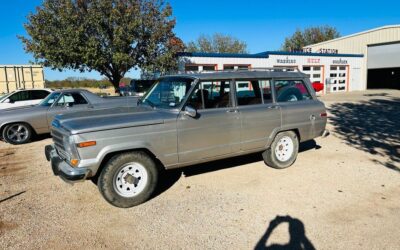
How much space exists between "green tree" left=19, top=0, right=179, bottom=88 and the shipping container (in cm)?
340

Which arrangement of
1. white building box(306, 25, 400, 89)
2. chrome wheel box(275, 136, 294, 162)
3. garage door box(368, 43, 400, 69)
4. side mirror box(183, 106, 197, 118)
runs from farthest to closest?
garage door box(368, 43, 400, 69)
white building box(306, 25, 400, 89)
chrome wheel box(275, 136, 294, 162)
side mirror box(183, 106, 197, 118)

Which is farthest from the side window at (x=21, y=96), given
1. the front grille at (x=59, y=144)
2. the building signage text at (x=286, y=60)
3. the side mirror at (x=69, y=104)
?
the building signage text at (x=286, y=60)

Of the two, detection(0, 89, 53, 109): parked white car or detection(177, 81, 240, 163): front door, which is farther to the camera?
detection(0, 89, 53, 109): parked white car

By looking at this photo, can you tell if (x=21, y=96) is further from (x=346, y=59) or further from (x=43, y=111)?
(x=346, y=59)

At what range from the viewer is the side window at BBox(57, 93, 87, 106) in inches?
359

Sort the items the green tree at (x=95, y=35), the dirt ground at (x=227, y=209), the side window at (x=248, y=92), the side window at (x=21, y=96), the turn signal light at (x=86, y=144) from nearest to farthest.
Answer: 1. the dirt ground at (x=227, y=209)
2. the turn signal light at (x=86, y=144)
3. the side window at (x=248, y=92)
4. the side window at (x=21, y=96)
5. the green tree at (x=95, y=35)

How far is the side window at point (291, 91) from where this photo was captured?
586 centimetres

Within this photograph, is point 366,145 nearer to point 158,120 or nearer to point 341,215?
point 341,215

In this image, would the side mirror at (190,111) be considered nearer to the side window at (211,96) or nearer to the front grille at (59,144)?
the side window at (211,96)

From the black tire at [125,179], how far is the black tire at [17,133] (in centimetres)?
587

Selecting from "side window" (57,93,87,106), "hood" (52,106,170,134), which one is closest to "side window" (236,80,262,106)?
Result: "hood" (52,106,170,134)

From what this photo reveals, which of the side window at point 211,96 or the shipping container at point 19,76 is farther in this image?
the shipping container at point 19,76

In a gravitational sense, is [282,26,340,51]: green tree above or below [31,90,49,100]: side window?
above

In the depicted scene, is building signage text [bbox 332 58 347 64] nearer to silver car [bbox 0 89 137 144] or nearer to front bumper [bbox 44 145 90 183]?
silver car [bbox 0 89 137 144]
